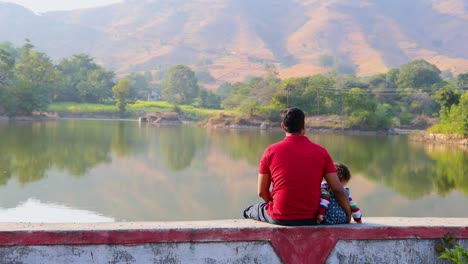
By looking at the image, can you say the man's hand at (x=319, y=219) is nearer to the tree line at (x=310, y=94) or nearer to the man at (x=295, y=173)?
the man at (x=295, y=173)

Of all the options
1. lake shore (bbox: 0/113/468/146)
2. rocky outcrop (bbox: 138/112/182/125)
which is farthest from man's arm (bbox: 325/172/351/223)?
rocky outcrop (bbox: 138/112/182/125)

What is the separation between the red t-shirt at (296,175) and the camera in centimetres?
373

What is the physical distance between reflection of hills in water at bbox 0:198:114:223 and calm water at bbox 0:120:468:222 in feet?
0.06

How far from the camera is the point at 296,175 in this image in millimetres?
3732

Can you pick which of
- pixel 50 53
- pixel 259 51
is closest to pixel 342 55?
pixel 259 51

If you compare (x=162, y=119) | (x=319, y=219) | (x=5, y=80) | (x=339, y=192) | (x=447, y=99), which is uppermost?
(x=5, y=80)

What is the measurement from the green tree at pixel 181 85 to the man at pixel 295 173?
87.4 meters

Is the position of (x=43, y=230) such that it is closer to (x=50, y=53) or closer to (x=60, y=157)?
(x=60, y=157)

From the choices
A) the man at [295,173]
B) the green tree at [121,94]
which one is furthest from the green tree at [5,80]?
the man at [295,173]

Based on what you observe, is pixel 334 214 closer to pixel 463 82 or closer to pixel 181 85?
pixel 463 82

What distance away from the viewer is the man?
3730 mm

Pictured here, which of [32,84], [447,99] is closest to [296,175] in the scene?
[447,99]

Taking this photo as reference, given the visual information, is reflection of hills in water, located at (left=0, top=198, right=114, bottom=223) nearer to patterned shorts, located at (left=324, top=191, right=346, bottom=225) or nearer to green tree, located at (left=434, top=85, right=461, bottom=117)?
patterned shorts, located at (left=324, top=191, right=346, bottom=225)

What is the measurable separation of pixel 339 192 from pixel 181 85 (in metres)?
90.9
